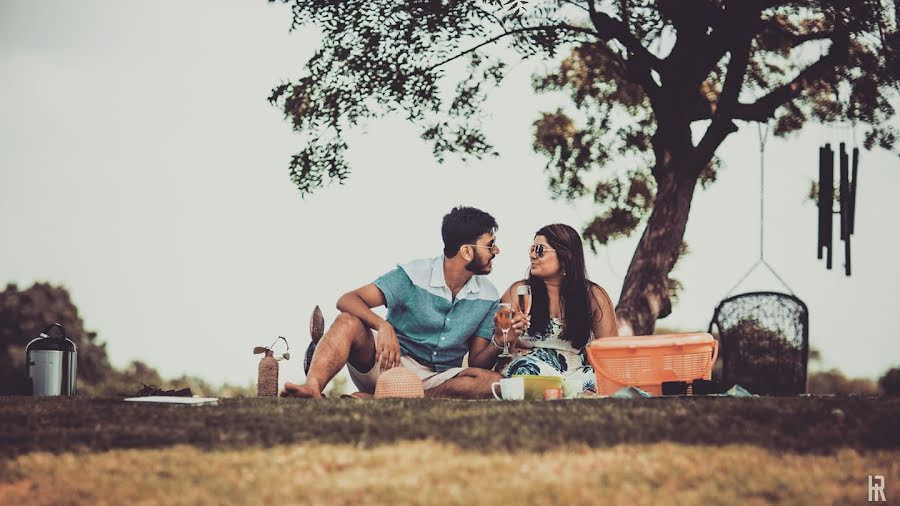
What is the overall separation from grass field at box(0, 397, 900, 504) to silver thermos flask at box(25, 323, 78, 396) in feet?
8.12

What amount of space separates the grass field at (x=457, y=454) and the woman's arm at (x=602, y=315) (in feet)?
6.88

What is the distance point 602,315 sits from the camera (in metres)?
7.46

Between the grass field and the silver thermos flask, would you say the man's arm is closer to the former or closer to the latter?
the grass field

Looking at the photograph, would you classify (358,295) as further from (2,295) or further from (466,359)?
(2,295)

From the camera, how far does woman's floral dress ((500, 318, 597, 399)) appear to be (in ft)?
23.1

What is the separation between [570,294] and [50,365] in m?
4.25

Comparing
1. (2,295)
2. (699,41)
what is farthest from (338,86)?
(2,295)

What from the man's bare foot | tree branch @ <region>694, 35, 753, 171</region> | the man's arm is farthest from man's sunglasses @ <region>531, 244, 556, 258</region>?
tree branch @ <region>694, 35, 753, 171</region>

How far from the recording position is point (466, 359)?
7.81 meters

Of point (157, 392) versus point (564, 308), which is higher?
point (564, 308)

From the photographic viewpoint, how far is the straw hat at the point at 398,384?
6.62 m

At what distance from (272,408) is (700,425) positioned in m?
2.34
